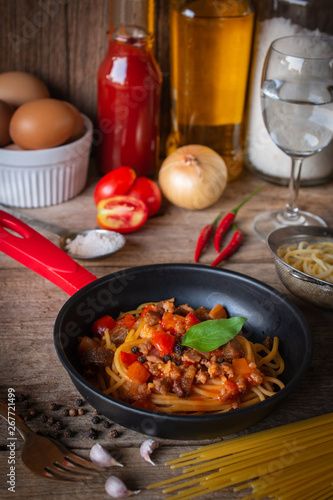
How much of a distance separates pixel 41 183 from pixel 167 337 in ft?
3.17

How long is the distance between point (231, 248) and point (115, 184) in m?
0.51

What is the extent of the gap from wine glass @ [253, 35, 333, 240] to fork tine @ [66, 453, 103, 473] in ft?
4.09

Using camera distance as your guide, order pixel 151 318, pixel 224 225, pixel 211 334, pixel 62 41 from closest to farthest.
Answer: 1. pixel 211 334
2. pixel 151 318
3. pixel 224 225
4. pixel 62 41

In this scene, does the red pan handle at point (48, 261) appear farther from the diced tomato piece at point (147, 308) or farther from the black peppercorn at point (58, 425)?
the black peppercorn at point (58, 425)

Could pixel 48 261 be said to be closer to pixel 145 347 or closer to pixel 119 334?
pixel 119 334

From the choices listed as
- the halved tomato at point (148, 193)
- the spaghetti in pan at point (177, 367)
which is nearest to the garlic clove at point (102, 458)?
the spaghetti in pan at point (177, 367)

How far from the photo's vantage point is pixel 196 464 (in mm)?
1118

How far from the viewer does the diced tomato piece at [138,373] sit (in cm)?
124

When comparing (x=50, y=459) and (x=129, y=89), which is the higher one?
(x=129, y=89)

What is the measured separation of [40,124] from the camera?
1.86m

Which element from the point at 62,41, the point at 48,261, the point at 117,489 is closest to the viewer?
the point at 117,489

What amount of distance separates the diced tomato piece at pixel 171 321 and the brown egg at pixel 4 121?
990 mm

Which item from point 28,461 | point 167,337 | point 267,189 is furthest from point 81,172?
point 28,461

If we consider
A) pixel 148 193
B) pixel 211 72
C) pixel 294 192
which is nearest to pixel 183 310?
pixel 148 193
